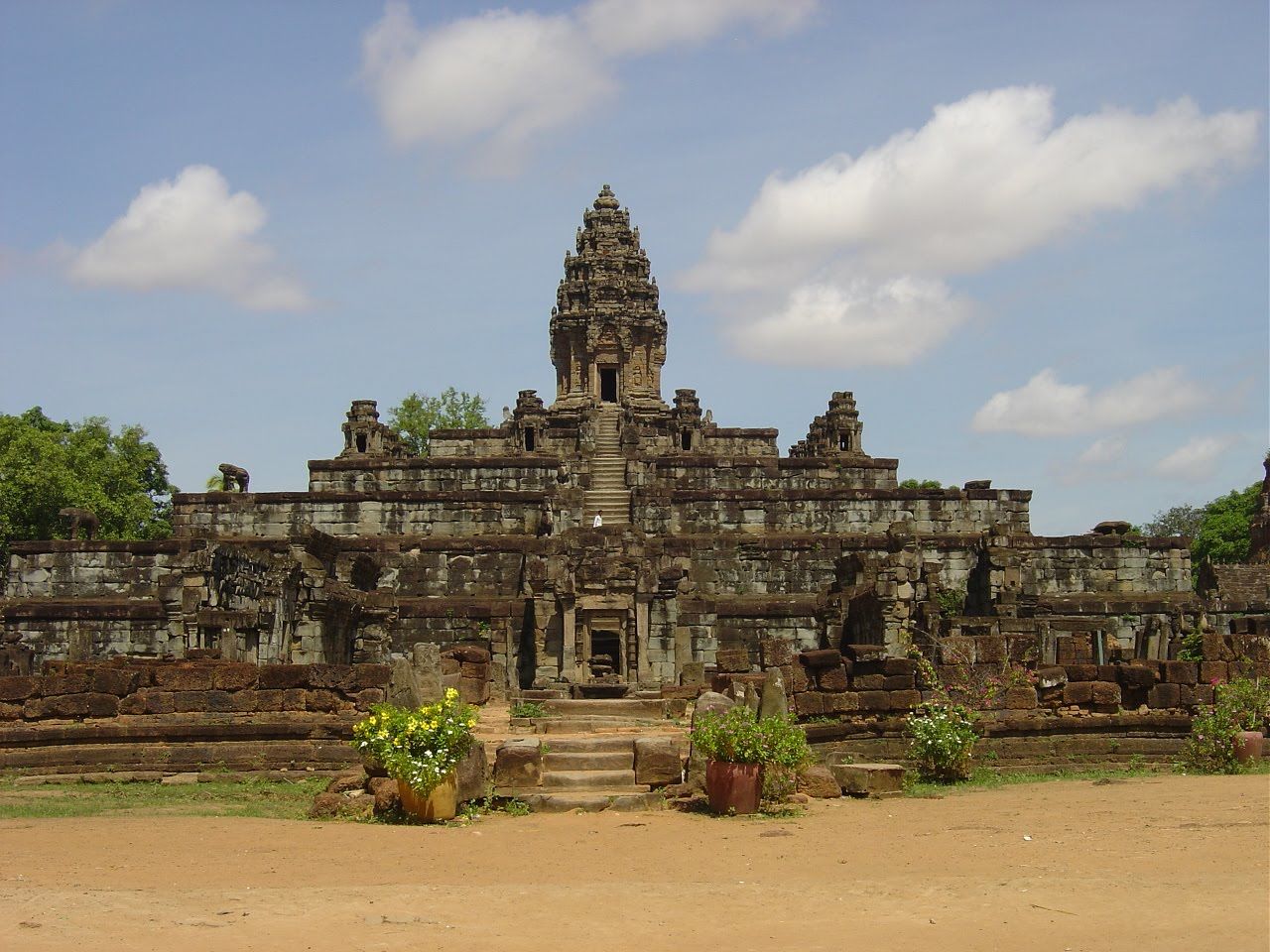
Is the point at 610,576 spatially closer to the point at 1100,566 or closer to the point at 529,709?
the point at 529,709

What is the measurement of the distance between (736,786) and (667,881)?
3.09m

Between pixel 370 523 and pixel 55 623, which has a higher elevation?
pixel 370 523

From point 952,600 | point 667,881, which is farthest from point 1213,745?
point 952,600

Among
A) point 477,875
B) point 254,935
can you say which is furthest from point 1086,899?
point 254,935

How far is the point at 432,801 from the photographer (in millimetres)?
12430

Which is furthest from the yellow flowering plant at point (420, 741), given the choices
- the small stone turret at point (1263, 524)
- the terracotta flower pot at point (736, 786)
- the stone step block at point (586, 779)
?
the small stone turret at point (1263, 524)

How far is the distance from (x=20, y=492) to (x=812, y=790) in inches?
1521

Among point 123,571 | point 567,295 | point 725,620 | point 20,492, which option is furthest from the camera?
point 567,295

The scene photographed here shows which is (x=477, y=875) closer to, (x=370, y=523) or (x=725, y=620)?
(x=725, y=620)

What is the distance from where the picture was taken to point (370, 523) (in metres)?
35.4

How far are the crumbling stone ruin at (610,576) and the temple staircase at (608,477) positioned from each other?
0.13 metres

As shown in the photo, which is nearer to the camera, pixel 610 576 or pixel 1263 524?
pixel 610 576

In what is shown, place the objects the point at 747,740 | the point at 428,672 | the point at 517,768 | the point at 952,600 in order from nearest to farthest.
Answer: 1. the point at 747,740
2. the point at 517,768
3. the point at 428,672
4. the point at 952,600

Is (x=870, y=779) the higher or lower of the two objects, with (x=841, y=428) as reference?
lower
